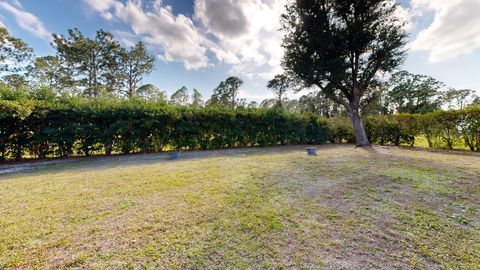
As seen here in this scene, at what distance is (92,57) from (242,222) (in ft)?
96.9

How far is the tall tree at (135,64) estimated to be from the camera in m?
25.8

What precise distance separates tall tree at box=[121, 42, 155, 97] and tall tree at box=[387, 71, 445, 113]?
40.3m

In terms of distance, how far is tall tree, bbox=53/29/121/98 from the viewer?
21609 millimetres

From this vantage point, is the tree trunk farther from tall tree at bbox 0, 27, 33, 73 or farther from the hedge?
tall tree at bbox 0, 27, 33, 73

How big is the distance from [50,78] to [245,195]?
30.6 m

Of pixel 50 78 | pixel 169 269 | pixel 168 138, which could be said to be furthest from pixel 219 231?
pixel 50 78

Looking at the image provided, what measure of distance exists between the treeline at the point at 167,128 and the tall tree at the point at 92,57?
53.1 ft

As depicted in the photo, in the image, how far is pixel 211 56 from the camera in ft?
48.8

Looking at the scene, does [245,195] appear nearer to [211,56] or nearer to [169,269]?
[169,269]

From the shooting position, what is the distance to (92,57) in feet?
76.4

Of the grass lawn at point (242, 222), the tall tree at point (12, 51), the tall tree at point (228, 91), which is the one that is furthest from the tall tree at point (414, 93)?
the tall tree at point (12, 51)

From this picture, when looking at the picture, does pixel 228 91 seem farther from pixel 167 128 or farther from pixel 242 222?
pixel 242 222

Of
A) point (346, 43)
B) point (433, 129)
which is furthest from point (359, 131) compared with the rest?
point (346, 43)

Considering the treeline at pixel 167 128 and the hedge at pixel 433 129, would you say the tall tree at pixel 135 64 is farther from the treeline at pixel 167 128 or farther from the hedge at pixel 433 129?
the hedge at pixel 433 129
